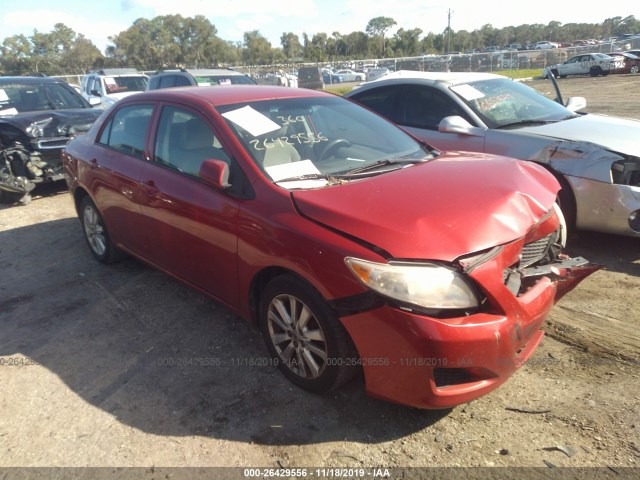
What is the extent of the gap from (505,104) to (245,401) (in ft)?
14.0

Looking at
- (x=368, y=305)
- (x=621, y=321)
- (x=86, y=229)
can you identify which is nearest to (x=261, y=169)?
(x=368, y=305)

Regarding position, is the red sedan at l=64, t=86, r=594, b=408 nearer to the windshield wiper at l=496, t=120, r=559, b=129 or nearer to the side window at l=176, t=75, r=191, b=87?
the windshield wiper at l=496, t=120, r=559, b=129

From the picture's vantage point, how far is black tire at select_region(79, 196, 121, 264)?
4.67 m

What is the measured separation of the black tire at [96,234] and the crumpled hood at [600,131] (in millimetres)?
4198

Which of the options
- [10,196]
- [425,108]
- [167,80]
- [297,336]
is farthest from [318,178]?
[167,80]

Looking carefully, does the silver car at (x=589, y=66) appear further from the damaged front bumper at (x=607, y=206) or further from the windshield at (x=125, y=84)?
the damaged front bumper at (x=607, y=206)

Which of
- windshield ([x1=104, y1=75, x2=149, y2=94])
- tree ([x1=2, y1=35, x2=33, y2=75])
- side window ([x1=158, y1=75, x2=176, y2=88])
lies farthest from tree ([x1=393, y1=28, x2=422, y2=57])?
side window ([x1=158, y1=75, x2=176, y2=88])

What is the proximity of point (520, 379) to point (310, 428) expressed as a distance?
128 cm

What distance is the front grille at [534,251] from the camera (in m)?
2.72

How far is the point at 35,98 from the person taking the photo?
8328 millimetres

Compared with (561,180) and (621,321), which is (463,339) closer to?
(621,321)

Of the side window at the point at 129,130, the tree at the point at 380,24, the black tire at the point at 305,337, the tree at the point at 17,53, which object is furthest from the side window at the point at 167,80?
the tree at the point at 380,24

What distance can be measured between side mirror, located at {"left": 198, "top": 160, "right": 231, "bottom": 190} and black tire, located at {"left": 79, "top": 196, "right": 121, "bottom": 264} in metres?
2.17

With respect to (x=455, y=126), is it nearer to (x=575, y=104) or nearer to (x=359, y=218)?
(x=575, y=104)
